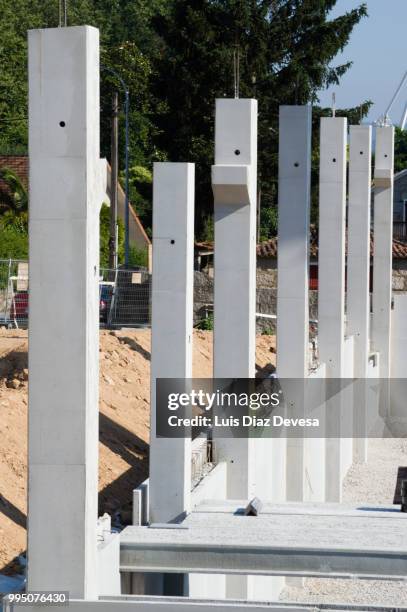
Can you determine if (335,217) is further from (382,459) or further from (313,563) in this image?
(313,563)

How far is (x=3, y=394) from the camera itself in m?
16.7

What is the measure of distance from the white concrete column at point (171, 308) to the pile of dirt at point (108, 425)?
Answer: 4.74 ft

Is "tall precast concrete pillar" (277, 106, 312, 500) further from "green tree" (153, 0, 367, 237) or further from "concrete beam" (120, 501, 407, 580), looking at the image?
"green tree" (153, 0, 367, 237)

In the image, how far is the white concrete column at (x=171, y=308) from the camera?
1092 centimetres

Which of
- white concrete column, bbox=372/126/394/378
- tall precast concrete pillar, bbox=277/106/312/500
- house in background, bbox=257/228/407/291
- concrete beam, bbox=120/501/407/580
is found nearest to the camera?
concrete beam, bbox=120/501/407/580

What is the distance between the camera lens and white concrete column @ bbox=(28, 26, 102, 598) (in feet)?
23.9

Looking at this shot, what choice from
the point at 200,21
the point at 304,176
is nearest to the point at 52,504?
the point at 304,176

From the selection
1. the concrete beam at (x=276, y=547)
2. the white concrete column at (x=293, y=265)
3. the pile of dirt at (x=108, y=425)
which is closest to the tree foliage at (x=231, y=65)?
the pile of dirt at (x=108, y=425)

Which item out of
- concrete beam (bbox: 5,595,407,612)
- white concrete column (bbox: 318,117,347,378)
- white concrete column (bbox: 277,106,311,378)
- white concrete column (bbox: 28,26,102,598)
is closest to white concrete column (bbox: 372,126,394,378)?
white concrete column (bbox: 318,117,347,378)

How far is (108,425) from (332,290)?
181 inches

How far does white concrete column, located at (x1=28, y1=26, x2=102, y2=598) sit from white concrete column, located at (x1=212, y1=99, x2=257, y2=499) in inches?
187

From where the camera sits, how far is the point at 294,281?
651 inches

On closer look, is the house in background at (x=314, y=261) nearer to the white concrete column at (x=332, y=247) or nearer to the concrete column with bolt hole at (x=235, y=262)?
the white concrete column at (x=332, y=247)

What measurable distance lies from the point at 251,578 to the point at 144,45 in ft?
250
